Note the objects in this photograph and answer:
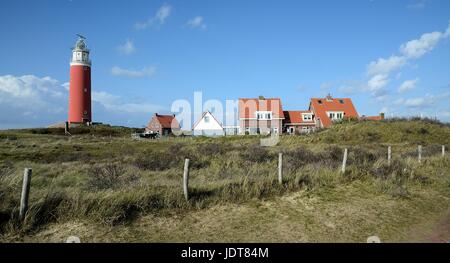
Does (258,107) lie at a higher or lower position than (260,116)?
higher

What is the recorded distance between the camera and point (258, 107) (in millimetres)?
65938

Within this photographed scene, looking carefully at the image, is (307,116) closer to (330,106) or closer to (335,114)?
(330,106)

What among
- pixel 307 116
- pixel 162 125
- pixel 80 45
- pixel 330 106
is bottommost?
pixel 162 125

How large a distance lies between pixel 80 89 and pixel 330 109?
41755 millimetres

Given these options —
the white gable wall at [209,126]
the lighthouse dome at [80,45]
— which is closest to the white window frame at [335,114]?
the white gable wall at [209,126]

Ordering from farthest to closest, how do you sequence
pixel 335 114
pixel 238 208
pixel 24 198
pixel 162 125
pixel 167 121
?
pixel 167 121, pixel 162 125, pixel 335 114, pixel 238 208, pixel 24 198

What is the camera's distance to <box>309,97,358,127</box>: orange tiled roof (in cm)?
6606

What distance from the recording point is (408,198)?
12305mm

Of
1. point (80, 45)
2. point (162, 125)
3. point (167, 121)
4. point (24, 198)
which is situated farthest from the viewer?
point (167, 121)

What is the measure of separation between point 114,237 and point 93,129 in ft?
210

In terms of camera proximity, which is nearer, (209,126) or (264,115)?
(264,115)

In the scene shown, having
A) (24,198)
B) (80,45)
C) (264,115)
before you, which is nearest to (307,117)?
(264,115)
